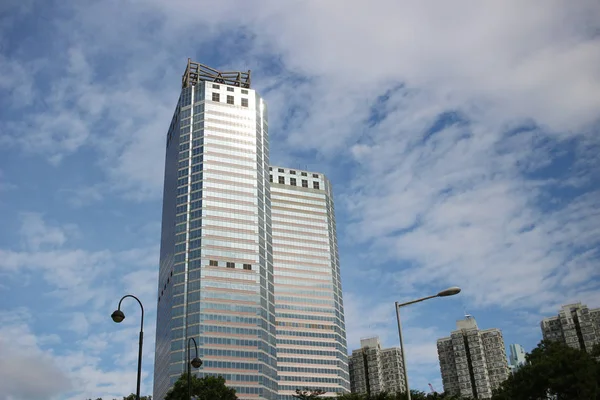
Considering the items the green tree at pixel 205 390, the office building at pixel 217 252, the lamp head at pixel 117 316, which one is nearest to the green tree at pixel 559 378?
the green tree at pixel 205 390

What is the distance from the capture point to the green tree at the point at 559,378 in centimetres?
6944

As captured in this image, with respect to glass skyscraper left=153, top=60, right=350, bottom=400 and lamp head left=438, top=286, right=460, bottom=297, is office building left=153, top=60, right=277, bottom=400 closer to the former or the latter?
glass skyscraper left=153, top=60, right=350, bottom=400

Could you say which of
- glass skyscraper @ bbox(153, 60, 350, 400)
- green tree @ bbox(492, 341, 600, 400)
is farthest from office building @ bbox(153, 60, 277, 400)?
green tree @ bbox(492, 341, 600, 400)

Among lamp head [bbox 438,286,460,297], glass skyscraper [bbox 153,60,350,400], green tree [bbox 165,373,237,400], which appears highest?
glass skyscraper [bbox 153,60,350,400]

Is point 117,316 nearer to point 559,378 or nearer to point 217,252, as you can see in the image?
point 559,378

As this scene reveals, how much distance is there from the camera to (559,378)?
7100 centimetres

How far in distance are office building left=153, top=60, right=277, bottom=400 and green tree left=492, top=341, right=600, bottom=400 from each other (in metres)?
99.2

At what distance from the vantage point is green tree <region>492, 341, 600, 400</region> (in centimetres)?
6944

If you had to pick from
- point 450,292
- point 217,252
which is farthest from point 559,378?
point 217,252

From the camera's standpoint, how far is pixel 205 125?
19075cm

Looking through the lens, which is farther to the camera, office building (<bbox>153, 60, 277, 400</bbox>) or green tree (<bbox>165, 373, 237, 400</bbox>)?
office building (<bbox>153, 60, 277, 400</bbox>)

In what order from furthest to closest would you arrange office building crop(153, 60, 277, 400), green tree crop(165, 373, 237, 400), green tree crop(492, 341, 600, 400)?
1. office building crop(153, 60, 277, 400)
2. green tree crop(165, 373, 237, 400)
3. green tree crop(492, 341, 600, 400)

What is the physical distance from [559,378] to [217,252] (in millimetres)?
116620

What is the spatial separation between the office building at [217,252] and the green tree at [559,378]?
9916 centimetres
